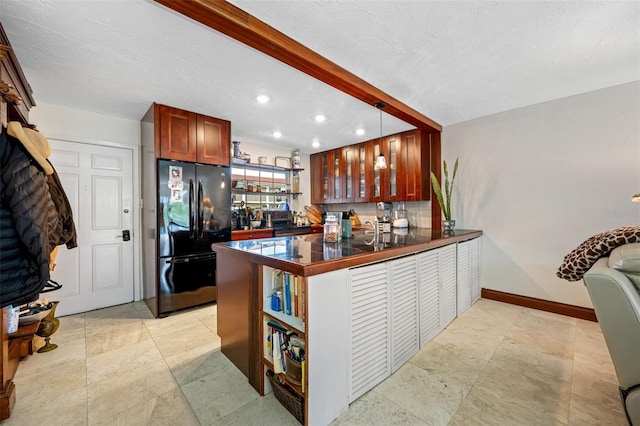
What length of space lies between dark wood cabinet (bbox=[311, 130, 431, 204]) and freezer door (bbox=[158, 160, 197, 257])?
2.65 metres

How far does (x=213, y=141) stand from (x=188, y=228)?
3.78 ft

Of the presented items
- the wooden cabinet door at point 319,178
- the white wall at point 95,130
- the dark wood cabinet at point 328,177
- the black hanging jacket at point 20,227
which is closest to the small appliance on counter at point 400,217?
the dark wood cabinet at point 328,177

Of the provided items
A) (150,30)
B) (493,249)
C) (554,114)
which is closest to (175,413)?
(150,30)

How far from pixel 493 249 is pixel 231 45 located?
3.73 m

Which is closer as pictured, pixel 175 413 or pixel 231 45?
pixel 175 413

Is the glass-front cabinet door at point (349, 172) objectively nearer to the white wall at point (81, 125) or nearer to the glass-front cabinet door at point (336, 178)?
the glass-front cabinet door at point (336, 178)

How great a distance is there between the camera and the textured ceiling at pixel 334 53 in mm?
1579

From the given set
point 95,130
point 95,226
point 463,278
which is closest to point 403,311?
point 463,278

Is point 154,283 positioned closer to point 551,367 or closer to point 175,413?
point 175,413

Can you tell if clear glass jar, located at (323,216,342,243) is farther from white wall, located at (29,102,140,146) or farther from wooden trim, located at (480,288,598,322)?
white wall, located at (29,102,140,146)

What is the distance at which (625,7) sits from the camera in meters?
1.58

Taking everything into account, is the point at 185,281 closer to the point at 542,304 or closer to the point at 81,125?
the point at 81,125

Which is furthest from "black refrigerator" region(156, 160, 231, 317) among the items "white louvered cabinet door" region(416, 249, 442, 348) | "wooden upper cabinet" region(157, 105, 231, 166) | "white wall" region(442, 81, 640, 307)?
"white wall" region(442, 81, 640, 307)

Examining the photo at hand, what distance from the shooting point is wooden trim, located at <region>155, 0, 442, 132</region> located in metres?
1.47
